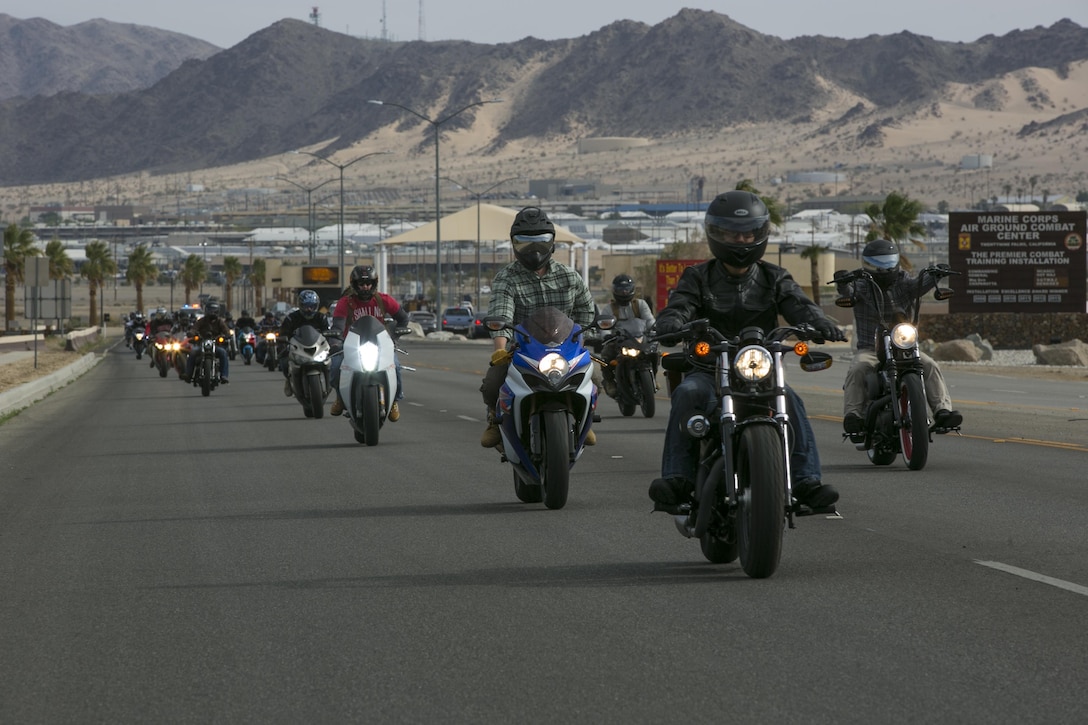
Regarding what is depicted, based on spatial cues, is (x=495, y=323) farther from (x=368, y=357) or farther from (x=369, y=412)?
(x=369, y=412)

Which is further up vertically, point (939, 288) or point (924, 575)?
point (939, 288)

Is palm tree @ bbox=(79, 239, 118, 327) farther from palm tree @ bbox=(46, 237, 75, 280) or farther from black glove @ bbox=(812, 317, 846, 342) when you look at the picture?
black glove @ bbox=(812, 317, 846, 342)

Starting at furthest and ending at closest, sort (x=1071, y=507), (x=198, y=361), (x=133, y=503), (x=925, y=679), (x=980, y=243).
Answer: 1. (x=980, y=243)
2. (x=198, y=361)
3. (x=133, y=503)
4. (x=1071, y=507)
5. (x=925, y=679)

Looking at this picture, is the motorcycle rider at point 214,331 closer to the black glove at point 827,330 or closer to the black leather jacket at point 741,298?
the black leather jacket at point 741,298

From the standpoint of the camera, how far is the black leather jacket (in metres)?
9.23

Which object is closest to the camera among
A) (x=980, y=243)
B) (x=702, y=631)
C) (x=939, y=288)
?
(x=702, y=631)

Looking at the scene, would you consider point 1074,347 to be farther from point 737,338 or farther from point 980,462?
point 737,338

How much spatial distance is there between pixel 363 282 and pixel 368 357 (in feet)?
4.74

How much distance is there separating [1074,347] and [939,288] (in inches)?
1270

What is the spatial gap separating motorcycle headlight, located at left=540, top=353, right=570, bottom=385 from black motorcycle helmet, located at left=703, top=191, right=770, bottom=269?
93.8 inches

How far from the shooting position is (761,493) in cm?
805

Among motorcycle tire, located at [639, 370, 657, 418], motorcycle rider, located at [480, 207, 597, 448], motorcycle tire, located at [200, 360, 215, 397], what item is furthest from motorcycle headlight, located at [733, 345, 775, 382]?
motorcycle tire, located at [200, 360, 215, 397]

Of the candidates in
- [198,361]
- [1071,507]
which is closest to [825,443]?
[1071,507]

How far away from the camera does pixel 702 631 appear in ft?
24.1
